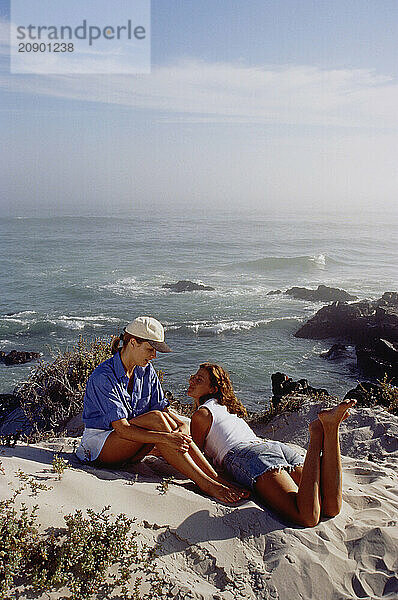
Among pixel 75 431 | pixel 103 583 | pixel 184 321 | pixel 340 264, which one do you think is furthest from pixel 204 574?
pixel 340 264

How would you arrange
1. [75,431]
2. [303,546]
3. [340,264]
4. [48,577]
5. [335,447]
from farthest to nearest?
[340,264] → [75,431] → [335,447] → [303,546] → [48,577]

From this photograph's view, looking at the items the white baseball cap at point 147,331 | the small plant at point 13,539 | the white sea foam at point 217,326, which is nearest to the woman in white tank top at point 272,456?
the white baseball cap at point 147,331

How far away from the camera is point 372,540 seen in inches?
172

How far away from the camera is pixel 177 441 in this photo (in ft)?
15.8

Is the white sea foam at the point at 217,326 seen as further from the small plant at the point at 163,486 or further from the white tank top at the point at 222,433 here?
the small plant at the point at 163,486

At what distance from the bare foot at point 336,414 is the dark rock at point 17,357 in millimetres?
14026

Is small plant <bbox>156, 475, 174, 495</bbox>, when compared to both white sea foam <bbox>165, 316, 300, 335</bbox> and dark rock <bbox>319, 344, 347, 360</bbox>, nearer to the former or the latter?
dark rock <bbox>319, 344, 347, 360</bbox>

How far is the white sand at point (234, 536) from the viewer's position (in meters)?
3.85

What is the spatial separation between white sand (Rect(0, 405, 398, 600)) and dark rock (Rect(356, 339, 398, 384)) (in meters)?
10.1

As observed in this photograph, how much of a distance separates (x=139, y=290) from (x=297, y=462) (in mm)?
26823

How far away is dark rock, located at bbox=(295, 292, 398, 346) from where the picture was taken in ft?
60.7

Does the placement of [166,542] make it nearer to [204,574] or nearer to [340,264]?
[204,574]

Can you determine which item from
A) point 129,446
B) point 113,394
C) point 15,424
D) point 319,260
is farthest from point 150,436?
point 319,260

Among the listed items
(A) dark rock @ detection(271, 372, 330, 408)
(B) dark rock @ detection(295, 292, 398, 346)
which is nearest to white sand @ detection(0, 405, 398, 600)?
(A) dark rock @ detection(271, 372, 330, 408)
